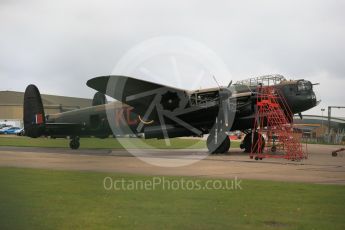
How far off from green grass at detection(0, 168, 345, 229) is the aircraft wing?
12294 millimetres

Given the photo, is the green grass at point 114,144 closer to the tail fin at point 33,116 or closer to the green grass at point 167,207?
the tail fin at point 33,116

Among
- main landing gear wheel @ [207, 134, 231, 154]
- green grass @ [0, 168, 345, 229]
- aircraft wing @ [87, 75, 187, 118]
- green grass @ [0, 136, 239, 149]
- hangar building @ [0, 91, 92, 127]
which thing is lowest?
green grass @ [0, 168, 345, 229]

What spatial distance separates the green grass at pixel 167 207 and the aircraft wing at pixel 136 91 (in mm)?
12294

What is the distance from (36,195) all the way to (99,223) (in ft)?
11.8

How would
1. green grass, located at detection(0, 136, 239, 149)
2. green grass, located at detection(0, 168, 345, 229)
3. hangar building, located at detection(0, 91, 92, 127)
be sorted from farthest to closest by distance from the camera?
hangar building, located at detection(0, 91, 92, 127)
green grass, located at detection(0, 136, 239, 149)
green grass, located at detection(0, 168, 345, 229)

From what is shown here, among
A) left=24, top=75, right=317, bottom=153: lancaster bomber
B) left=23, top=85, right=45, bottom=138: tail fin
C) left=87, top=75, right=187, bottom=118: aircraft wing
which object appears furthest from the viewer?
left=23, top=85, right=45, bottom=138: tail fin

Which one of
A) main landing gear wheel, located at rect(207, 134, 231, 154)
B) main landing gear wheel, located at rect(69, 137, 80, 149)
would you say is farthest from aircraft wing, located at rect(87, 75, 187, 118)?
main landing gear wheel, located at rect(69, 137, 80, 149)

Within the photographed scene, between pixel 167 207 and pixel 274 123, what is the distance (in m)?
18.6

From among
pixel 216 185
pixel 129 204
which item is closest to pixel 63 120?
pixel 216 185

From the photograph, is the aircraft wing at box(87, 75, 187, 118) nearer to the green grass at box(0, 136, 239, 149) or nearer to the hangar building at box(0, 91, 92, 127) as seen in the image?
the green grass at box(0, 136, 239, 149)

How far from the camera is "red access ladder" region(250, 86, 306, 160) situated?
87.0 feet

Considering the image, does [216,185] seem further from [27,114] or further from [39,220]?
[27,114]

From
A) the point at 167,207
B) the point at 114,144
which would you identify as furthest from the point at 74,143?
the point at 167,207

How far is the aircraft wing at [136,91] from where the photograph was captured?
1031 inches
